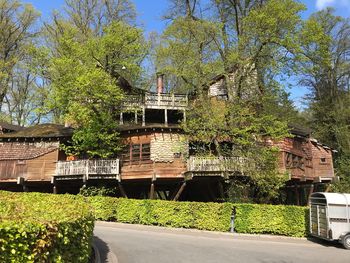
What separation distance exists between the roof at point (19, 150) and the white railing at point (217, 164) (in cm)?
1332

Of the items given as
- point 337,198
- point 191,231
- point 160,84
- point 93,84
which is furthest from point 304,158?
point 93,84

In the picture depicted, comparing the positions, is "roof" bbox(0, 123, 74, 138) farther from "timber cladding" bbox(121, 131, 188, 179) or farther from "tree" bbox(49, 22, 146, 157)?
"timber cladding" bbox(121, 131, 188, 179)

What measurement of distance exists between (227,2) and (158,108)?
1184 cm

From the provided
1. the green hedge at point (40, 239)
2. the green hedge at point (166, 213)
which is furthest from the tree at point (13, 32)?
the green hedge at point (40, 239)

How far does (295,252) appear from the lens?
52.0ft

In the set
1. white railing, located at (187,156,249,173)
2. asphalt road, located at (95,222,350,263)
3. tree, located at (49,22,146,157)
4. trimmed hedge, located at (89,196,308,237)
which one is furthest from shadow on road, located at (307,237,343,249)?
tree, located at (49,22,146,157)

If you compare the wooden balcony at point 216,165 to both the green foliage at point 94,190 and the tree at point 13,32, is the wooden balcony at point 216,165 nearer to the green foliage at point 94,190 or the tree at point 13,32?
the green foliage at point 94,190

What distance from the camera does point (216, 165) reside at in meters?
27.0

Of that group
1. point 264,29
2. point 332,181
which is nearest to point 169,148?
point 264,29

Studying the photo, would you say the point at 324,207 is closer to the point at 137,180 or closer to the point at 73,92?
the point at 137,180

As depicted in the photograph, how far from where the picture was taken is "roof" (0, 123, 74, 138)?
3372 cm

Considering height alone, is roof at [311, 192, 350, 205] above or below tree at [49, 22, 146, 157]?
below

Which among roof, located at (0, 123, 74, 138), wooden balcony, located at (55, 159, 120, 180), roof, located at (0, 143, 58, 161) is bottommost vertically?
wooden balcony, located at (55, 159, 120, 180)

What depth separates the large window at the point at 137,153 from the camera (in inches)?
1193
